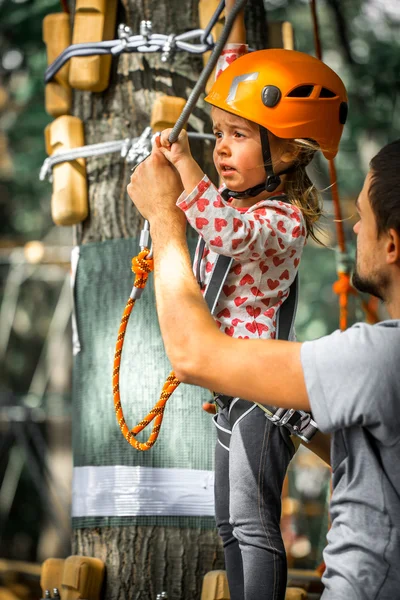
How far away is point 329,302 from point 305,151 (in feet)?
30.9

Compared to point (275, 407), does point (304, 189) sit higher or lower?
higher

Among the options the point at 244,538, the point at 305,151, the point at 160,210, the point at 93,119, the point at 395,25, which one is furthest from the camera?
the point at 395,25

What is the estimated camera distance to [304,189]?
9.57 feet

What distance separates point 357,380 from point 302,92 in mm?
1289

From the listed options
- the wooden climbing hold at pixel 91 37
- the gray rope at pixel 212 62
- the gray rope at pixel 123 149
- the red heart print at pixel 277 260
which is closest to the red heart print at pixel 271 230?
the red heart print at pixel 277 260

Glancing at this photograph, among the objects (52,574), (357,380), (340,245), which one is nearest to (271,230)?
(357,380)

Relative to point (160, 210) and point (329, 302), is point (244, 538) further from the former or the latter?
point (329, 302)

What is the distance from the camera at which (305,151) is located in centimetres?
292

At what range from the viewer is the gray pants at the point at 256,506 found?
2.54 m

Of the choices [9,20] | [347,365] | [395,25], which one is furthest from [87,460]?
[395,25]

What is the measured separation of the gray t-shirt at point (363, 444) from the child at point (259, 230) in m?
0.70

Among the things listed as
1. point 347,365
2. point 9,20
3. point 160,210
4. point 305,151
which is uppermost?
point 9,20

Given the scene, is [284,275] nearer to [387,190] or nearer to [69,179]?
[387,190]

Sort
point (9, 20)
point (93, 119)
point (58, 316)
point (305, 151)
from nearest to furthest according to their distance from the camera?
1. point (305, 151)
2. point (93, 119)
3. point (9, 20)
4. point (58, 316)
